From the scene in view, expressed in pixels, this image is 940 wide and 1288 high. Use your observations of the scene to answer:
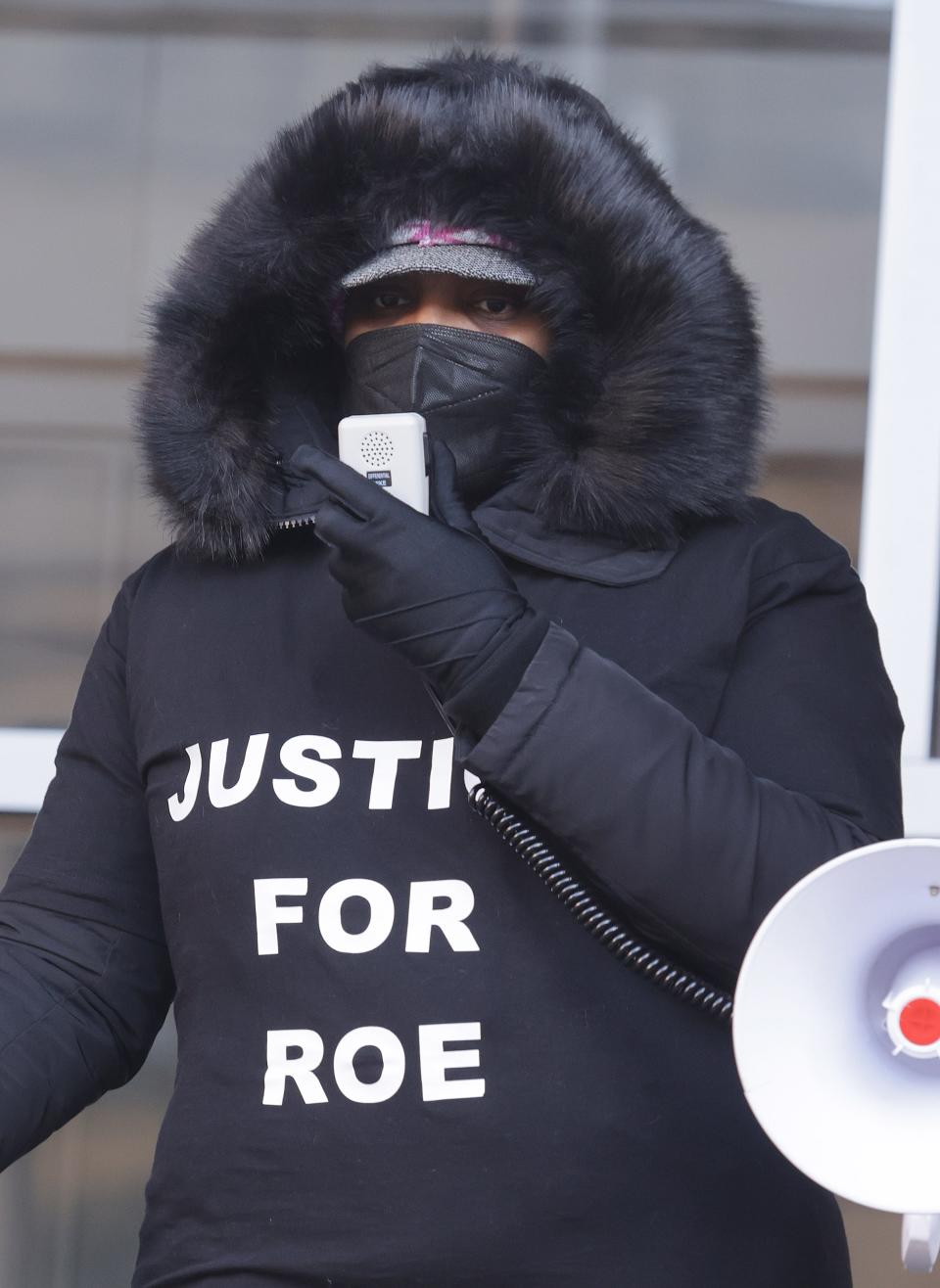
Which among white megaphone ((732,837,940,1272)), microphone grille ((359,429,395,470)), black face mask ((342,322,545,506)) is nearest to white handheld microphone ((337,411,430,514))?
microphone grille ((359,429,395,470))

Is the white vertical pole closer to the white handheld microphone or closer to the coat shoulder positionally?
the coat shoulder

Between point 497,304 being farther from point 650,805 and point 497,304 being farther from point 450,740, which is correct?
point 650,805

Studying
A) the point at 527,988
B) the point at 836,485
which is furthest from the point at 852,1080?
the point at 836,485

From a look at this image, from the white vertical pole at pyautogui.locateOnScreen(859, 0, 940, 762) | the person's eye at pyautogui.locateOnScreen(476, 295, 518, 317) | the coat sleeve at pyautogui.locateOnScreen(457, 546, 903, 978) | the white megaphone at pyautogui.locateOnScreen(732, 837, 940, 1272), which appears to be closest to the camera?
the white megaphone at pyautogui.locateOnScreen(732, 837, 940, 1272)

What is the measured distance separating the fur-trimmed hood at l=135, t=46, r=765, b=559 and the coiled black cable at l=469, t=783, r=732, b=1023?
39 cm

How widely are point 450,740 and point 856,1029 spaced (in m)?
0.52

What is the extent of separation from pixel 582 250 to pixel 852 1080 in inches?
38.5

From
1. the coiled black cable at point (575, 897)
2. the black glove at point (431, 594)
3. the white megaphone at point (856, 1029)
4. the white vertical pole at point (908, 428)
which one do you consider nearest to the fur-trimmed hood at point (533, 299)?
the black glove at point (431, 594)

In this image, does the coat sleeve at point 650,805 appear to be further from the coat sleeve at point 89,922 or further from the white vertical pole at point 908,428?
the white vertical pole at point 908,428

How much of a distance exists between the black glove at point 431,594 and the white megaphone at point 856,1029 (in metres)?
0.35

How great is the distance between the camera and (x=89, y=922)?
75.5 inches

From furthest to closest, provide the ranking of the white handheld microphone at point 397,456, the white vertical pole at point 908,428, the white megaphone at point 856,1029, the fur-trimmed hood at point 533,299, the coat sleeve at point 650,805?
the white vertical pole at point 908,428, the fur-trimmed hood at point 533,299, the white handheld microphone at point 397,456, the coat sleeve at point 650,805, the white megaphone at point 856,1029

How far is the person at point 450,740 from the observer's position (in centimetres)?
157

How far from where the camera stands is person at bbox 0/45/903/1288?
1.57 meters
